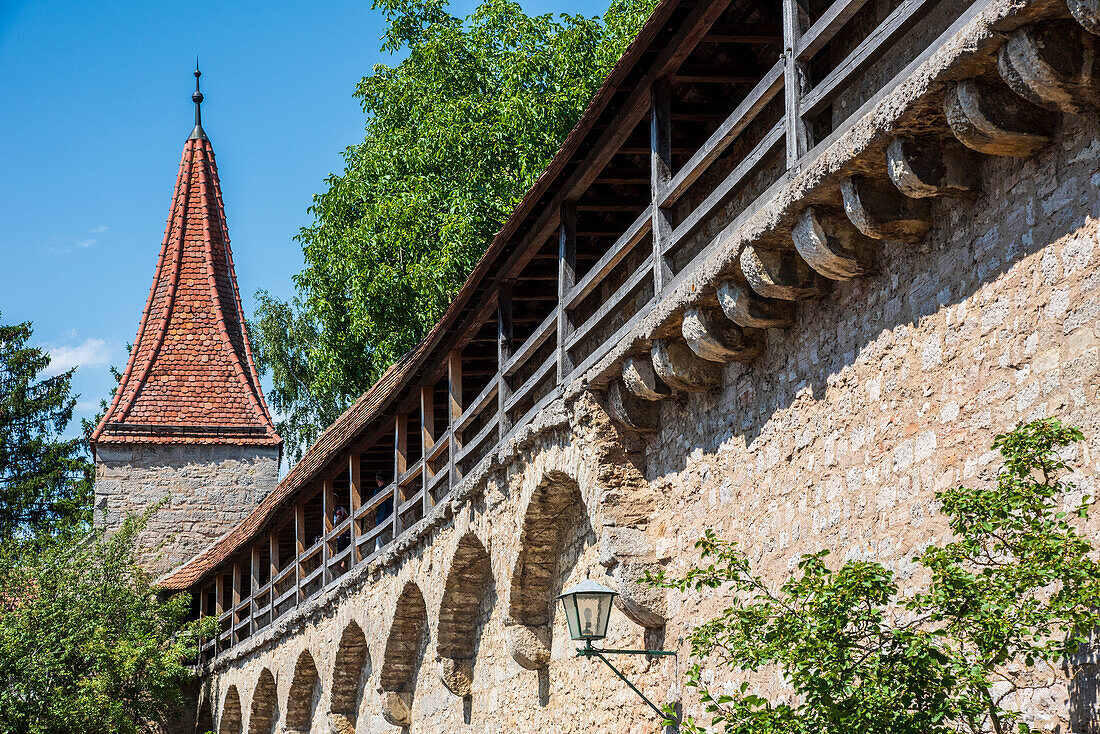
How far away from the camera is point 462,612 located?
1188 centimetres

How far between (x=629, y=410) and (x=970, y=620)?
3783 mm

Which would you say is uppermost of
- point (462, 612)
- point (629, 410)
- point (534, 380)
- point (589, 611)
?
point (534, 380)

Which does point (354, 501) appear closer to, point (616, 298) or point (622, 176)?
point (622, 176)

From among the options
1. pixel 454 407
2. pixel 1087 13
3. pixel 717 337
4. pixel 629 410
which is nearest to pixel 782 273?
pixel 717 337

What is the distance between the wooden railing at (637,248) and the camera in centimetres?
582

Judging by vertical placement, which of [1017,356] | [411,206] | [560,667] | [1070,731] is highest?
[411,206]

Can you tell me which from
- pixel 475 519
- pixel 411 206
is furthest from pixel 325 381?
pixel 475 519

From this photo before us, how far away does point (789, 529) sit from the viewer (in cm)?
647

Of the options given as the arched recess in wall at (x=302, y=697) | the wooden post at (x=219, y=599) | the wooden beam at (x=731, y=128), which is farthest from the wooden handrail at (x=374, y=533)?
the wooden post at (x=219, y=599)

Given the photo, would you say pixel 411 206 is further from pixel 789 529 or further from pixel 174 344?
pixel 789 529

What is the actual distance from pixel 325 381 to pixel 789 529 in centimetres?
1725

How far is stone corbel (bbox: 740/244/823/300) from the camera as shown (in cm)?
618

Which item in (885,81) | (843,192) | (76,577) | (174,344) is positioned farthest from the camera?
(174,344)

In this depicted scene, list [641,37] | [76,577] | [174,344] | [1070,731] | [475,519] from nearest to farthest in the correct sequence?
1. [1070,731]
2. [641,37]
3. [475,519]
4. [76,577]
5. [174,344]
